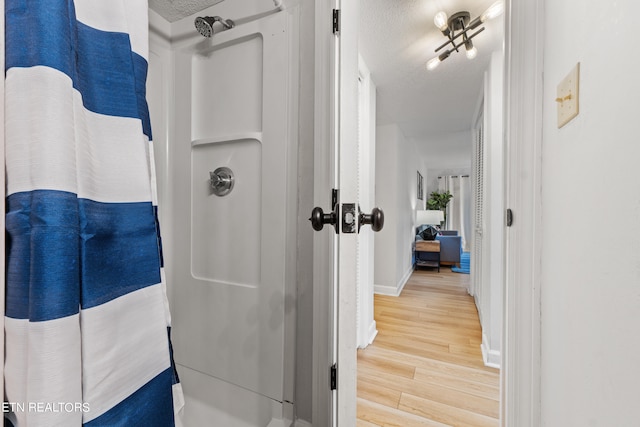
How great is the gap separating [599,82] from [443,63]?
1837 millimetres

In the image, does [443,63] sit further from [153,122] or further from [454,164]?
[454,164]

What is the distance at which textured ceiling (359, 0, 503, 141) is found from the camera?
1479 mm

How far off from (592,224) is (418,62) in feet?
6.28

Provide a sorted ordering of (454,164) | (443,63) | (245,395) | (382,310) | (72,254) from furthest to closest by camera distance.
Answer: (454,164) < (382,310) < (443,63) < (245,395) < (72,254)

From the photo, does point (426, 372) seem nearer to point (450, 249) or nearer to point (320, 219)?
point (320, 219)

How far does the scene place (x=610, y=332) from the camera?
1.59ft

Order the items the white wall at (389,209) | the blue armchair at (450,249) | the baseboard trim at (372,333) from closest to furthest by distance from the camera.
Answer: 1. the baseboard trim at (372,333)
2. the white wall at (389,209)
3. the blue armchair at (450,249)

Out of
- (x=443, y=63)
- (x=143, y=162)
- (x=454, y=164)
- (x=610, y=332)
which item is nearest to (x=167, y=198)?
(x=143, y=162)

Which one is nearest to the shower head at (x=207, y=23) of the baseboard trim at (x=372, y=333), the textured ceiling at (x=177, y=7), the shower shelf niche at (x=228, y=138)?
the textured ceiling at (x=177, y=7)

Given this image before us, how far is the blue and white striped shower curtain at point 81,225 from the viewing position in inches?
14.6

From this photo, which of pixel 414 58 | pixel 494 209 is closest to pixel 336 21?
pixel 414 58

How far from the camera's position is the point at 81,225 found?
425 mm

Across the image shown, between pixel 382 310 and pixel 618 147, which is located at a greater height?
pixel 618 147

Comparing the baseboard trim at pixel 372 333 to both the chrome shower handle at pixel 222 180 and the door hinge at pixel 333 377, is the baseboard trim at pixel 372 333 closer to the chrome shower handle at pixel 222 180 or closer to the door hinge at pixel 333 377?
the door hinge at pixel 333 377
